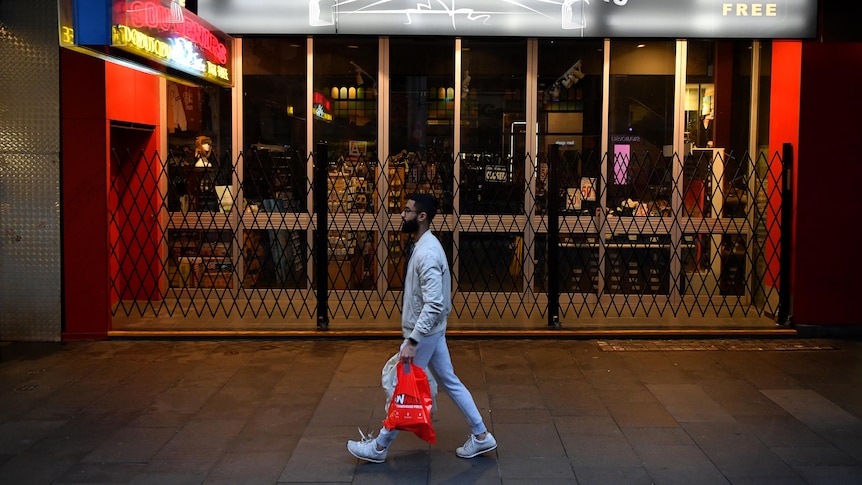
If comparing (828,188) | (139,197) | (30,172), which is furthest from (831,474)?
(139,197)

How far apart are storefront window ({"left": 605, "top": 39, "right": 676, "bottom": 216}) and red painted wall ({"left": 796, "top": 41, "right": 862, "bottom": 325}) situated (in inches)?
83.6

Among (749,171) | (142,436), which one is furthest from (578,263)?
(142,436)

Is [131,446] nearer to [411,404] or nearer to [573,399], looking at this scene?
[411,404]

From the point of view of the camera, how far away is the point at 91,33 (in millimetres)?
6785

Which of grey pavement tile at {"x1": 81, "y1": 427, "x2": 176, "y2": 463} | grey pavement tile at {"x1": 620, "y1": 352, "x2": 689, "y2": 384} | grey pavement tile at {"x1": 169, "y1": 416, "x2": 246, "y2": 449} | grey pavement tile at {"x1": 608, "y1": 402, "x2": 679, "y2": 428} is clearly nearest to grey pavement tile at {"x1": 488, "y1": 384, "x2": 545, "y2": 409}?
grey pavement tile at {"x1": 608, "y1": 402, "x2": 679, "y2": 428}

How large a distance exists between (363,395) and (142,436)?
76.2 inches

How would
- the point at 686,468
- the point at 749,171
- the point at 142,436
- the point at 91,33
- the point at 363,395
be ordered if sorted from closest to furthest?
the point at 686,468 → the point at 142,436 → the point at 91,33 → the point at 363,395 → the point at 749,171

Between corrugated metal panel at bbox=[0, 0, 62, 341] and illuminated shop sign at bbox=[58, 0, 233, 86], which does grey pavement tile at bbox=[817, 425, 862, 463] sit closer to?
illuminated shop sign at bbox=[58, 0, 233, 86]

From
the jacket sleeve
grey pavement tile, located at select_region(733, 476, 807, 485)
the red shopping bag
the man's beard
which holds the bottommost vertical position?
grey pavement tile, located at select_region(733, 476, 807, 485)

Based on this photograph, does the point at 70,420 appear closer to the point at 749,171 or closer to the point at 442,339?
the point at 442,339

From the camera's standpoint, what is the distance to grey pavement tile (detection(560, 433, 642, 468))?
574 cm

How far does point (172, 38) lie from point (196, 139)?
3.89m

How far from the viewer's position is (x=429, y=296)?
545 cm

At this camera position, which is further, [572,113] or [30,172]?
[572,113]
